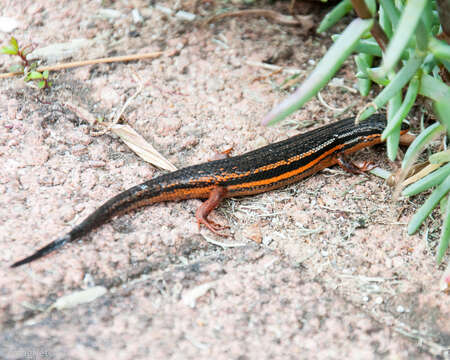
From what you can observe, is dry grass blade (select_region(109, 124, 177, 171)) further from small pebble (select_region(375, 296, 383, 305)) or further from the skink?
small pebble (select_region(375, 296, 383, 305))

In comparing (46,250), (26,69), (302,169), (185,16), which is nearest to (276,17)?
(185,16)

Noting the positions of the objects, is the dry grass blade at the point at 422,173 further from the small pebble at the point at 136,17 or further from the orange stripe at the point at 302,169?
the small pebble at the point at 136,17

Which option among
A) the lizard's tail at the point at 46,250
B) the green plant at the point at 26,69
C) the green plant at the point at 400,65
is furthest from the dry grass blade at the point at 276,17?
the lizard's tail at the point at 46,250

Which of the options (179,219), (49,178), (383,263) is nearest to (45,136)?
Answer: (49,178)

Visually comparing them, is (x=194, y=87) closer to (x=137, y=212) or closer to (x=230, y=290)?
(x=137, y=212)

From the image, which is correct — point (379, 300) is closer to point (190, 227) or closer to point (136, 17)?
point (190, 227)

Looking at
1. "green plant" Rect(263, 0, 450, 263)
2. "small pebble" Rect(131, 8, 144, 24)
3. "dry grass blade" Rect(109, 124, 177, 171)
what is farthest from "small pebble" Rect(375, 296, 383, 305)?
"small pebble" Rect(131, 8, 144, 24)
